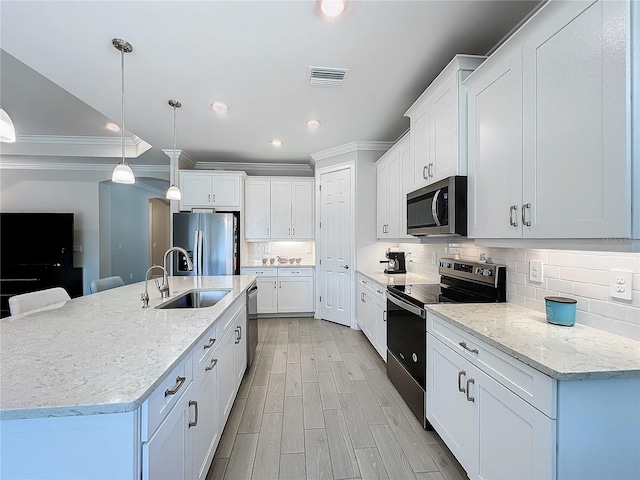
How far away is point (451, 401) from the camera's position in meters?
1.57

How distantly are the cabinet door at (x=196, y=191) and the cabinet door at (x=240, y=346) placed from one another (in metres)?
2.52

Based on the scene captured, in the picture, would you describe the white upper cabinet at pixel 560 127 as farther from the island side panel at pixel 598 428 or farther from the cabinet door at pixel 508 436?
the cabinet door at pixel 508 436

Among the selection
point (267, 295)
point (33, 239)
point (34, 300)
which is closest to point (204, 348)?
point (34, 300)

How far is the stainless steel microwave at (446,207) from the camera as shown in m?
1.87

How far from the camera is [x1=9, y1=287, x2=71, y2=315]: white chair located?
1.68 meters

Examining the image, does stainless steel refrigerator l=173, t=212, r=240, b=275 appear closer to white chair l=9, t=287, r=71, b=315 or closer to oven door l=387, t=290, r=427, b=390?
white chair l=9, t=287, r=71, b=315

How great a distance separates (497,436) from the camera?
1210mm

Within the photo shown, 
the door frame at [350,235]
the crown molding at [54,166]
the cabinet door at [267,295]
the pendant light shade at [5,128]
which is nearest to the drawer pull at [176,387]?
the pendant light shade at [5,128]

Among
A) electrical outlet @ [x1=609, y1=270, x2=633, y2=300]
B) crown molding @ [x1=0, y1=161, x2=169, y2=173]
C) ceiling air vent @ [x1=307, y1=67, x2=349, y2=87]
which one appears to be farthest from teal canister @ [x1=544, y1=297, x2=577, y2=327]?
crown molding @ [x1=0, y1=161, x2=169, y2=173]

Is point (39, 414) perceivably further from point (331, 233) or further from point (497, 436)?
point (331, 233)

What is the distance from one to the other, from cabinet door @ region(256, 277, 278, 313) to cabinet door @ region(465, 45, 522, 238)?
136 inches

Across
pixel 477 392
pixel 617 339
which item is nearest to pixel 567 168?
pixel 617 339

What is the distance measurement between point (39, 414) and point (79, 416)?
9 cm

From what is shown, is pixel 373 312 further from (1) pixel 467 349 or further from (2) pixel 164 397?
(2) pixel 164 397
